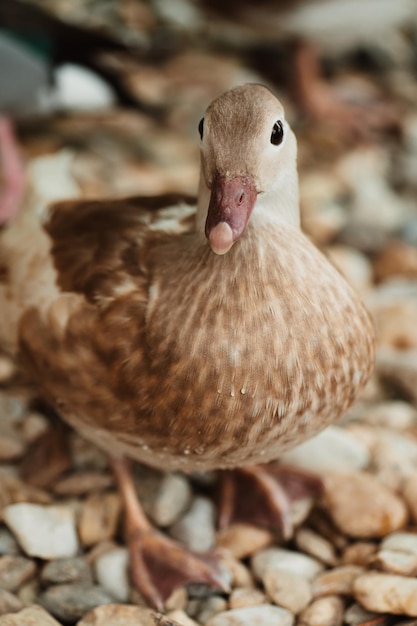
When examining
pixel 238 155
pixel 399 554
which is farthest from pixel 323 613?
pixel 238 155

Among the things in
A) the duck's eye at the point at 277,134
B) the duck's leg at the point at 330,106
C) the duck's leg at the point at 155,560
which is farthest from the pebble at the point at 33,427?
the duck's leg at the point at 330,106

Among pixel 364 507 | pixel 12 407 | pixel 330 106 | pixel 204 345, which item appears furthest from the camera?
pixel 330 106

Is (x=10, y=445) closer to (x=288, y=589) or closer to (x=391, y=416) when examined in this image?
(x=288, y=589)

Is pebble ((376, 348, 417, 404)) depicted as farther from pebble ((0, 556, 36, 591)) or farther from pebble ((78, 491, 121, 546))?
pebble ((0, 556, 36, 591))

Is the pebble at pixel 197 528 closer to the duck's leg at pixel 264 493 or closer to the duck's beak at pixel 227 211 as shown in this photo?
the duck's leg at pixel 264 493

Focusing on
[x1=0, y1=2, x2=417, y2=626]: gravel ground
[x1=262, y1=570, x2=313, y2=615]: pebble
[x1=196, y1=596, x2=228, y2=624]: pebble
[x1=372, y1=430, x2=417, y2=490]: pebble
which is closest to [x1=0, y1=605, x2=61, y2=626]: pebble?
[x1=0, y1=2, x2=417, y2=626]: gravel ground
